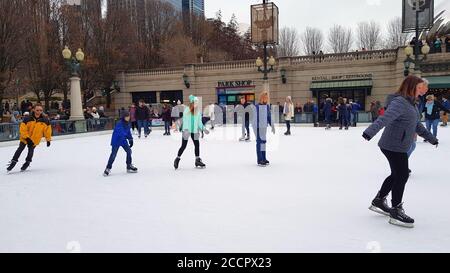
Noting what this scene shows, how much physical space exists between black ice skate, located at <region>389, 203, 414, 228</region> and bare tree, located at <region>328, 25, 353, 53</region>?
154 feet

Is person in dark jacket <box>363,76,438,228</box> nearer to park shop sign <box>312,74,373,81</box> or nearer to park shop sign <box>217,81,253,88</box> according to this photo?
park shop sign <box>312,74,373,81</box>

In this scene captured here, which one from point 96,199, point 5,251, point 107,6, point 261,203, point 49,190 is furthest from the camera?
point 107,6

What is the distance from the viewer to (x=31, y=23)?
72.6 feet

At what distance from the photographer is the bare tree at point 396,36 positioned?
4362 cm

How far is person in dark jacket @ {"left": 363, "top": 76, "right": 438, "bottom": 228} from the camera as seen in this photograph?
3.53 meters

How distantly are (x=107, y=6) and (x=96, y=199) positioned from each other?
30003mm

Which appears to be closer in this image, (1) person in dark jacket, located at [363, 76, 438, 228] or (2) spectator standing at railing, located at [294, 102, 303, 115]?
(1) person in dark jacket, located at [363, 76, 438, 228]

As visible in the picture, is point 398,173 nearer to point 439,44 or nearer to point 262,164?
point 262,164

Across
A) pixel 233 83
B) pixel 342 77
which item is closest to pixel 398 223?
pixel 342 77

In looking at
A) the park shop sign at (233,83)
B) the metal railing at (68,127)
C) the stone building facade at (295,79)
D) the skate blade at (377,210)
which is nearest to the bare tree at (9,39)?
the metal railing at (68,127)

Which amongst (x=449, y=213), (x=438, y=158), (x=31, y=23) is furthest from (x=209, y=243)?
(x=31, y=23)

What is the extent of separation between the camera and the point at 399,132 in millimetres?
3568

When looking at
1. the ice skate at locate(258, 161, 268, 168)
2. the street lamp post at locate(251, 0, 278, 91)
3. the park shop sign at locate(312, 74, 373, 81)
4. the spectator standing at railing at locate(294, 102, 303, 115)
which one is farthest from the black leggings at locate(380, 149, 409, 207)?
the park shop sign at locate(312, 74, 373, 81)
